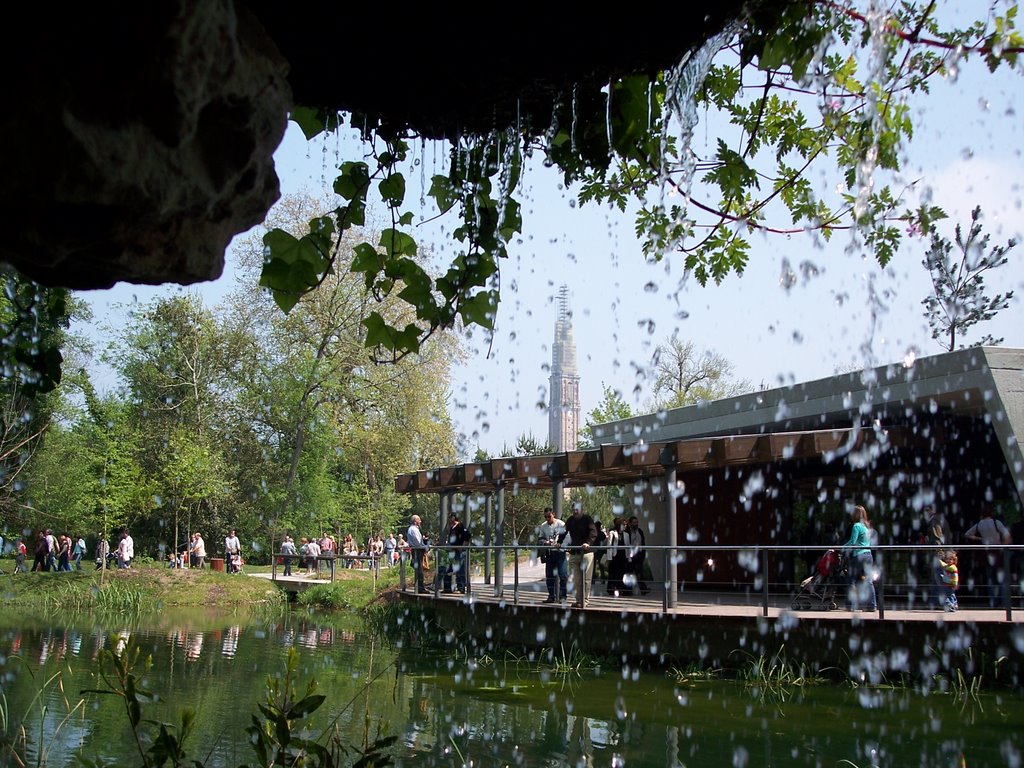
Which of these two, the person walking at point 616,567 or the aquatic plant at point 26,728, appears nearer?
the aquatic plant at point 26,728

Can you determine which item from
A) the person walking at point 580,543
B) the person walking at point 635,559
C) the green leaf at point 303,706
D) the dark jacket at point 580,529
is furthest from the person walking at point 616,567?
the green leaf at point 303,706

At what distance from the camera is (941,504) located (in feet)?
60.1

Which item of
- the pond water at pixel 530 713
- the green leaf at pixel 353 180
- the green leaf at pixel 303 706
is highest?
the green leaf at pixel 353 180

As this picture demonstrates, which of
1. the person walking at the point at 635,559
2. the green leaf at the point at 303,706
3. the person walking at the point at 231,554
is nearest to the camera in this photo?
the green leaf at the point at 303,706

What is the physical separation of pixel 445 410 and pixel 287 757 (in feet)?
140

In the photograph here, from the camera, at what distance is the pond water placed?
9133 mm

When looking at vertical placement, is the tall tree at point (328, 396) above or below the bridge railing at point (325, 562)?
above

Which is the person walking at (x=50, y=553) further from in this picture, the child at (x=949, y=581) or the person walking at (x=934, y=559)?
the child at (x=949, y=581)

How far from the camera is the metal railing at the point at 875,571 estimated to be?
42.8 ft

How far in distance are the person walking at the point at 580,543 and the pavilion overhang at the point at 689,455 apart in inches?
63.4

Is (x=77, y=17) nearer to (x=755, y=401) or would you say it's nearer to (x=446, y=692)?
(x=446, y=692)

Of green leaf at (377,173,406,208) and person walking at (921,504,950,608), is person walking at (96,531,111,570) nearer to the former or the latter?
person walking at (921,504,950,608)

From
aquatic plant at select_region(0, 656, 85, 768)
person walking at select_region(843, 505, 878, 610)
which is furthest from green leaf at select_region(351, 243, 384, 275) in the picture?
person walking at select_region(843, 505, 878, 610)

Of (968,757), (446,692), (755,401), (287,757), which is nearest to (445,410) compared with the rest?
(755,401)
